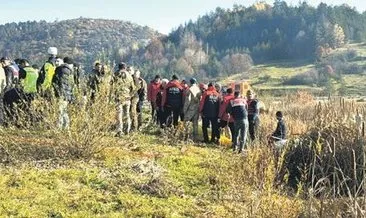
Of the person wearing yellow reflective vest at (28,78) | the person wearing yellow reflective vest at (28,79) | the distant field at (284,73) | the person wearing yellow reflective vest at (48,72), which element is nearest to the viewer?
the person wearing yellow reflective vest at (48,72)

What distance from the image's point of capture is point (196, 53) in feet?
452

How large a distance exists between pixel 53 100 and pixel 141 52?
143m

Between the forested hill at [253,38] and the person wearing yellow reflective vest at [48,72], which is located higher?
the forested hill at [253,38]

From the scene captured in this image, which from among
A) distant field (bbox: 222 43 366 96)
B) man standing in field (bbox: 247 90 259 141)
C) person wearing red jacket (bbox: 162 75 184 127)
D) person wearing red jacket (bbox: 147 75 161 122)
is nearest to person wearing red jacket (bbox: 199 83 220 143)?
person wearing red jacket (bbox: 162 75 184 127)

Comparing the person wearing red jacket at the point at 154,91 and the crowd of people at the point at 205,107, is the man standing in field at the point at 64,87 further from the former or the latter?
the person wearing red jacket at the point at 154,91

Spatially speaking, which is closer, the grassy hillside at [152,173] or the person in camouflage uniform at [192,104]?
the grassy hillside at [152,173]

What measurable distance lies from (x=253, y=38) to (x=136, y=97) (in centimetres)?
13420

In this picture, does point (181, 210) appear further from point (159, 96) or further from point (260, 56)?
point (260, 56)

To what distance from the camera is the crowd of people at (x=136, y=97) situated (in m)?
11.1

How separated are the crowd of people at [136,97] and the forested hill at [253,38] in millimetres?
108582

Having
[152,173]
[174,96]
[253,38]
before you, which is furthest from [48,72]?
[253,38]

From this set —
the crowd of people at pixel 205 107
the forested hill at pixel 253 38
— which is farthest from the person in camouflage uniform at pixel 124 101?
the forested hill at pixel 253 38

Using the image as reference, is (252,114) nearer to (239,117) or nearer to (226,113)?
(226,113)

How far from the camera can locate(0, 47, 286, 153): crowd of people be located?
11102 mm
